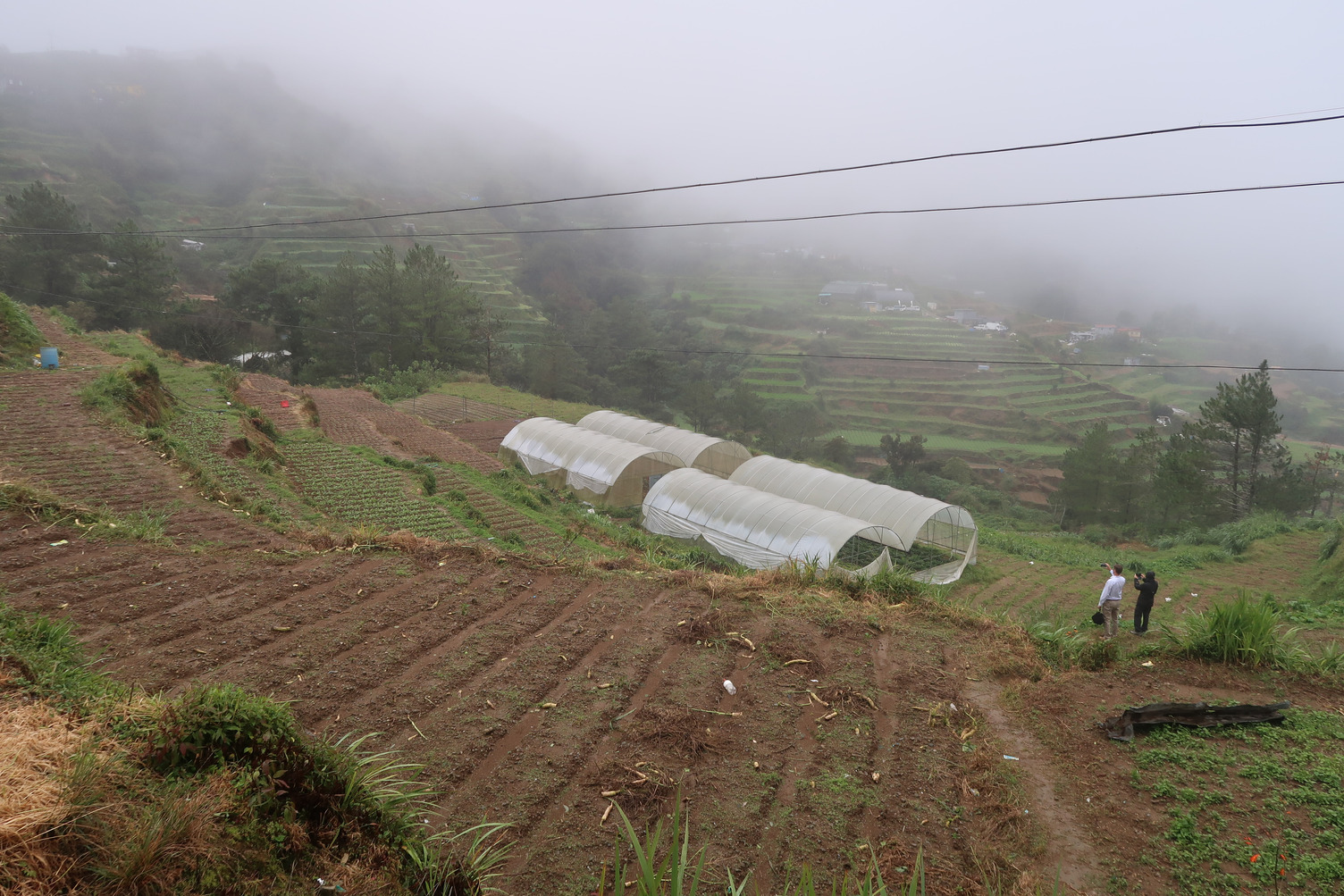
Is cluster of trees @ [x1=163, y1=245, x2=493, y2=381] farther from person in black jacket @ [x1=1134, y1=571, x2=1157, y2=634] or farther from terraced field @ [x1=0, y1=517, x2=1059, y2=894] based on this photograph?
person in black jacket @ [x1=1134, y1=571, x2=1157, y2=634]

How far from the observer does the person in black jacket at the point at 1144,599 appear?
995cm

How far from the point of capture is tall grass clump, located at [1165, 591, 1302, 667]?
21.1 ft

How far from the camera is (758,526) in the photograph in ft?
54.3

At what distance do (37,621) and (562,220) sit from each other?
404ft

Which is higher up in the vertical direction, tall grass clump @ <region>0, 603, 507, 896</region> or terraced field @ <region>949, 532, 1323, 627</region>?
tall grass clump @ <region>0, 603, 507, 896</region>

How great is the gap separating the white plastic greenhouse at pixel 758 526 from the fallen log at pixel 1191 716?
853cm

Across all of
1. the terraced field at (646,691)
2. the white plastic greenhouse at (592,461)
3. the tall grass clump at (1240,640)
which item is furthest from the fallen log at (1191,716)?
the white plastic greenhouse at (592,461)

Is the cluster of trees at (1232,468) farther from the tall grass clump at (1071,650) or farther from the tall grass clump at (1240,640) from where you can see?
the tall grass clump at (1071,650)

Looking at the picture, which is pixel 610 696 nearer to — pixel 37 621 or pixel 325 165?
pixel 37 621

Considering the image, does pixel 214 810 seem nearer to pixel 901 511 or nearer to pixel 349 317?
pixel 901 511

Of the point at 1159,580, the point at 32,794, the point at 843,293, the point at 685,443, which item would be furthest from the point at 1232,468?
the point at 843,293

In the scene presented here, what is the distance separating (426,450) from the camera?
21656 mm

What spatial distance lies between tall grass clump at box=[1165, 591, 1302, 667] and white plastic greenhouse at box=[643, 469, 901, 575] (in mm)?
7518

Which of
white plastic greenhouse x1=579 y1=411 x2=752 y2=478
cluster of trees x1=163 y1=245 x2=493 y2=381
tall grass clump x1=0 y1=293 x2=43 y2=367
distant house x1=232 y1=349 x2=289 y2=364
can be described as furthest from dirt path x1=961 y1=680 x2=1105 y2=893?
distant house x1=232 y1=349 x2=289 y2=364
